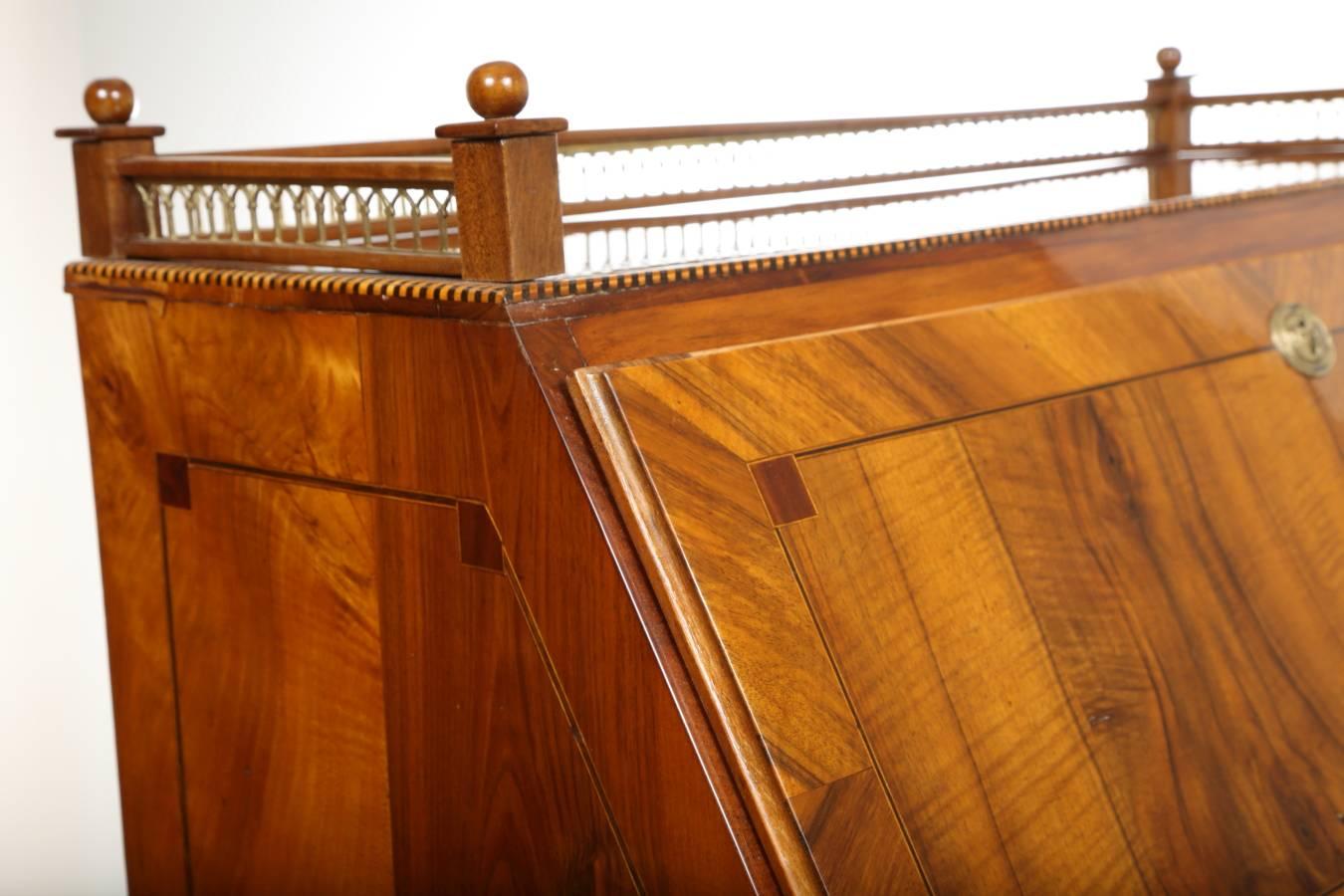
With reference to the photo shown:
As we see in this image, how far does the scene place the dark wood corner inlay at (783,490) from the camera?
1.40m

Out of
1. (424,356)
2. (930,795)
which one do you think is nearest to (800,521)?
(930,795)

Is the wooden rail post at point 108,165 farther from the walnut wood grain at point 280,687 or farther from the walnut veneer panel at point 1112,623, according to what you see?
the walnut veneer panel at point 1112,623

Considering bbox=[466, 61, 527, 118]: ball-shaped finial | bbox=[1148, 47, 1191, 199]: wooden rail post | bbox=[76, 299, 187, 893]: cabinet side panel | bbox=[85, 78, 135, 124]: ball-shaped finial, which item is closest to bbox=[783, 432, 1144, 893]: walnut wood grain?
bbox=[466, 61, 527, 118]: ball-shaped finial

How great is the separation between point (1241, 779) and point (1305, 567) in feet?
1.07

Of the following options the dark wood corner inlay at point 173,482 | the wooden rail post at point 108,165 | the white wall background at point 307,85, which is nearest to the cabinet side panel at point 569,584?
the dark wood corner inlay at point 173,482

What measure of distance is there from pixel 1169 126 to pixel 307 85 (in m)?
1.84

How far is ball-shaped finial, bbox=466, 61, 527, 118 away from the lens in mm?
1300

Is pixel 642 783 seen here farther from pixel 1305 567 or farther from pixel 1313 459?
pixel 1313 459

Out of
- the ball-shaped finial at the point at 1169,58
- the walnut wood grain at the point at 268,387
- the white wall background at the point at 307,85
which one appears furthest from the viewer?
the ball-shaped finial at the point at 1169,58

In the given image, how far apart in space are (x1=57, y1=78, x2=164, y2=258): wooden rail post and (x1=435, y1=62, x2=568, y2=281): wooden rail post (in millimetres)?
563

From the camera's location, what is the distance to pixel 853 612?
1406 millimetres

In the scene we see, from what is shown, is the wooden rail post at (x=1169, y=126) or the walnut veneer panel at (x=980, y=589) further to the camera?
the wooden rail post at (x=1169, y=126)

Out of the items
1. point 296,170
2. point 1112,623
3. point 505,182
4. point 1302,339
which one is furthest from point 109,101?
point 1302,339

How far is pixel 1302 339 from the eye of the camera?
1.99 metres
